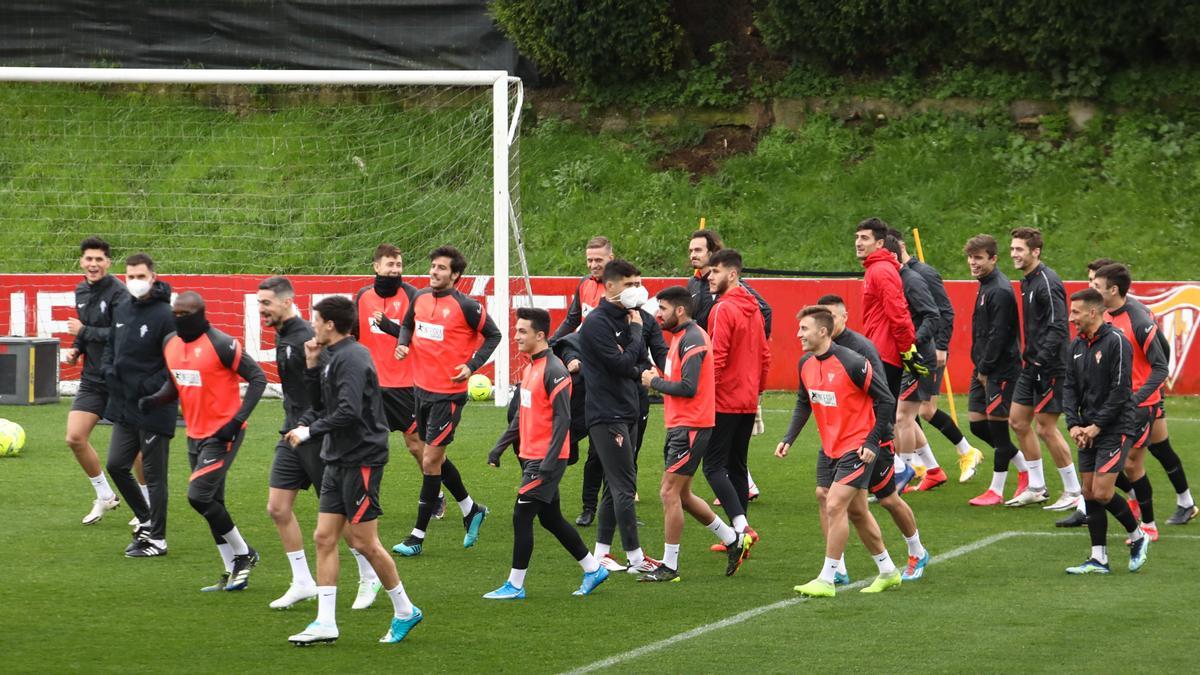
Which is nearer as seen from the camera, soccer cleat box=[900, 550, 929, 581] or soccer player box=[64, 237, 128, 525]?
soccer cleat box=[900, 550, 929, 581]

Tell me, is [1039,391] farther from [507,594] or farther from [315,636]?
[315,636]

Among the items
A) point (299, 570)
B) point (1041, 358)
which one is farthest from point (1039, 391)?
point (299, 570)

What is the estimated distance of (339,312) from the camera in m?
8.46

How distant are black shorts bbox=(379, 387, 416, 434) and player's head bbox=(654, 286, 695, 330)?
3.21 metres

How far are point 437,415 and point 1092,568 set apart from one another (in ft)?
16.4

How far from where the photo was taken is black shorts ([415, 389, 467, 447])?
38.3 feet

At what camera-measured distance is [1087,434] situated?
34.3 ft

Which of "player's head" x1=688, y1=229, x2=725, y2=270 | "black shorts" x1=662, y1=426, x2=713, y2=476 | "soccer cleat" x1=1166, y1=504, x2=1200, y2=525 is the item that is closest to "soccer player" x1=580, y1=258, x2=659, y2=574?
"black shorts" x1=662, y1=426, x2=713, y2=476

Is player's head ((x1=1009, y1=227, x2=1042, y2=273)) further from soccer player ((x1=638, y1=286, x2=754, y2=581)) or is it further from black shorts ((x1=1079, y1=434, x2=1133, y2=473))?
soccer player ((x1=638, y1=286, x2=754, y2=581))


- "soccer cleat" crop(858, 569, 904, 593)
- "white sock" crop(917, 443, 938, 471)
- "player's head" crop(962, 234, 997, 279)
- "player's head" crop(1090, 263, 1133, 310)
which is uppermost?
"player's head" crop(962, 234, 997, 279)

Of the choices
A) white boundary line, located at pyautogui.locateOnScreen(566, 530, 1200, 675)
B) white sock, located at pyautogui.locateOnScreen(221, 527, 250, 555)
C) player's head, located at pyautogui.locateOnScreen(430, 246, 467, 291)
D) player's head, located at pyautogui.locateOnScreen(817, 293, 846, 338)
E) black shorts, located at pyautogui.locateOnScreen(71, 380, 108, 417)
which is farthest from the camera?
black shorts, located at pyautogui.locateOnScreen(71, 380, 108, 417)

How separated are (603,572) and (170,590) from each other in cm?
287

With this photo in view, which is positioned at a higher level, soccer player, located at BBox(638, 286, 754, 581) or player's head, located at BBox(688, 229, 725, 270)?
player's head, located at BBox(688, 229, 725, 270)

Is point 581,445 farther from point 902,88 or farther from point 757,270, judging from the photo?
point 902,88
